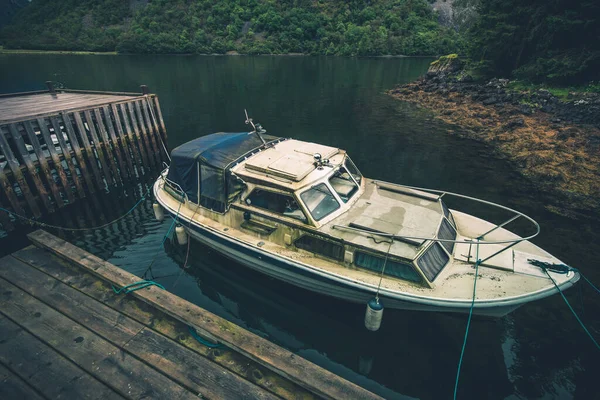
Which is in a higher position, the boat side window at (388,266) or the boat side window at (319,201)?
the boat side window at (319,201)

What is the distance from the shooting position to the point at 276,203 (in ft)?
29.7

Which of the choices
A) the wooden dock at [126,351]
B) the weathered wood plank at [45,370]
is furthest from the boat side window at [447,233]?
the weathered wood plank at [45,370]

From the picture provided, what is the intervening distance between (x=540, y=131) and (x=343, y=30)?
105m

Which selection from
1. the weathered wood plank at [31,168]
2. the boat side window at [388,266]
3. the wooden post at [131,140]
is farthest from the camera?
the wooden post at [131,140]

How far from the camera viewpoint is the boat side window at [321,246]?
825 centimetres

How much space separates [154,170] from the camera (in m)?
18.2

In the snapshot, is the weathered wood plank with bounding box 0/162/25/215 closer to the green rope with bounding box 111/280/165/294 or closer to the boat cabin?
the boat cabin

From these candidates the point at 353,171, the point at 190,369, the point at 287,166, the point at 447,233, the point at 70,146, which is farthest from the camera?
the point at 70,146

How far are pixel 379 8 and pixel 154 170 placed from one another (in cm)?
13848

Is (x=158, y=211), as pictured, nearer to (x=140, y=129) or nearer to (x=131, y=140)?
(x=131, y=140)

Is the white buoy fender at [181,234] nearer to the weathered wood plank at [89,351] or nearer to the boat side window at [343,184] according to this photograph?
the weathered wood plank at [89,351]

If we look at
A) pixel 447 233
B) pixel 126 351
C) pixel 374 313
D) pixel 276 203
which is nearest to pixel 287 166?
pixel 276 203

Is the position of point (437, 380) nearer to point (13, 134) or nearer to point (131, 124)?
point (13, 134)

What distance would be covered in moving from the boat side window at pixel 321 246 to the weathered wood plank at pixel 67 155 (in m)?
12.0
